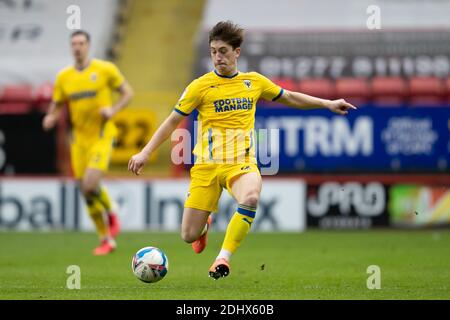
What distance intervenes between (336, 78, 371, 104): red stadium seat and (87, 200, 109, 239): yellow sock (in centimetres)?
723

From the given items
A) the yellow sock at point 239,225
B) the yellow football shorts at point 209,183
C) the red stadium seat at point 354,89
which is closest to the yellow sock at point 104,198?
the yellow football shorts at point 209,183

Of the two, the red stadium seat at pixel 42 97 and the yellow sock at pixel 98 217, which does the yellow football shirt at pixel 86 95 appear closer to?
the yellow sock at pixel 98 217

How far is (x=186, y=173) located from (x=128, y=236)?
2.11m

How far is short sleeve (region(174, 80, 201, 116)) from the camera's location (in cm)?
805

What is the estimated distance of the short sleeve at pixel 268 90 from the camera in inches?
331

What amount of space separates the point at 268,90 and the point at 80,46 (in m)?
4.07

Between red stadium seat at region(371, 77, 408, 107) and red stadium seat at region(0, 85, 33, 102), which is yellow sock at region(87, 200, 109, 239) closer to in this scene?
red stadium seat at region(0, 85, 33, 102)

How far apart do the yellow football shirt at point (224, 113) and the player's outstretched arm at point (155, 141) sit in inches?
7.4

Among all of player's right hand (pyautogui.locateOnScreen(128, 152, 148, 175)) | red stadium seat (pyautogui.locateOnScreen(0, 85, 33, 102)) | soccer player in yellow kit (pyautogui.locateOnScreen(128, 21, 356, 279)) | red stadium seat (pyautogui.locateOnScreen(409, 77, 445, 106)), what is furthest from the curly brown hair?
red stadium seat (pyautogui.locateOnScreen(0, 85, 33, 102))

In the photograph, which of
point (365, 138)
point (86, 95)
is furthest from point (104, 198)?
point (365, 138)

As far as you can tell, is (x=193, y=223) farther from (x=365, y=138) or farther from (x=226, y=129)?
(x=365, y=138)

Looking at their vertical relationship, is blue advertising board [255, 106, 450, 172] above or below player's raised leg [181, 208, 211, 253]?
above

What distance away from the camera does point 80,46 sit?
11.8m

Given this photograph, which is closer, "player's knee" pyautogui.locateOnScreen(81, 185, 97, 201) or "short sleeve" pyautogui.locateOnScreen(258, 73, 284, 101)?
"short sleeve" pyautogui.locateOnScreen(258, 73, 284, 101)
